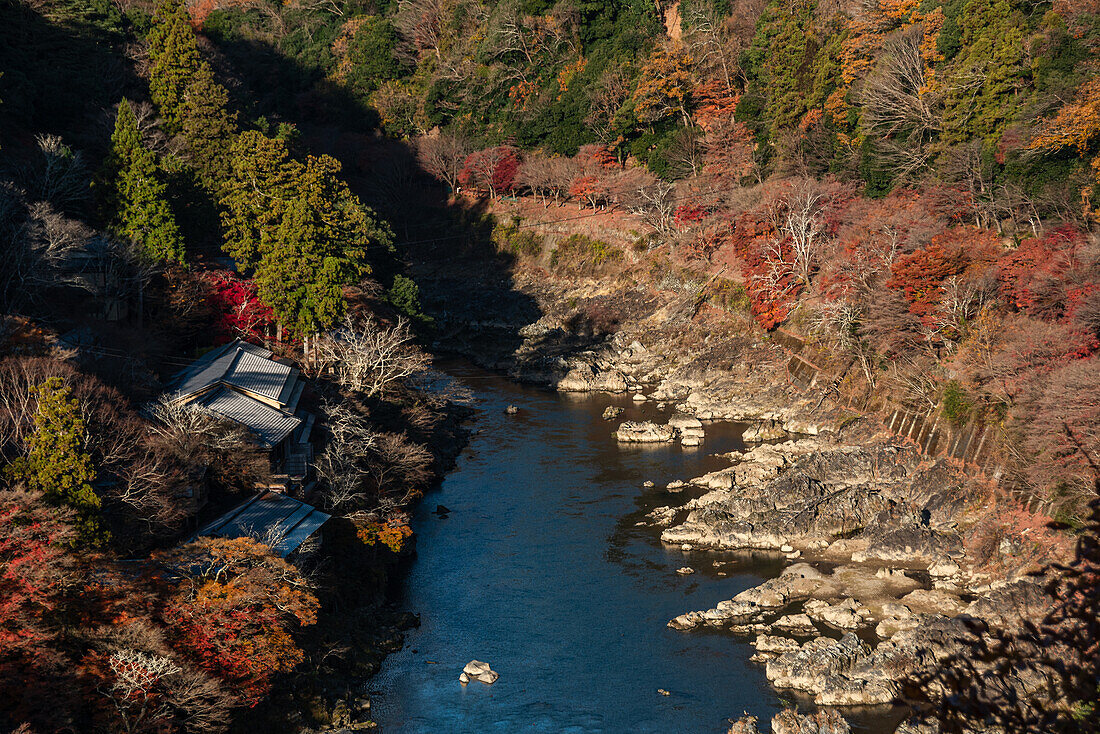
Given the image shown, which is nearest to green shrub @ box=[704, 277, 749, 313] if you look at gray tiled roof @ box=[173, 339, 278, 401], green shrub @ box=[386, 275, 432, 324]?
green shrub @ box=[386, 275, 432, 324]

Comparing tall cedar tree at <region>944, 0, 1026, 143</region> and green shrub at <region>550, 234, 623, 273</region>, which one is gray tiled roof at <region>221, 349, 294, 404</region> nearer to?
green shrub at <region>550, 234, 623, 273</region>

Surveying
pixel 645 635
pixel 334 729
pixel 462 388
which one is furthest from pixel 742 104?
pixel 334 729

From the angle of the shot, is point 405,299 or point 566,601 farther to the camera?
point 405,299

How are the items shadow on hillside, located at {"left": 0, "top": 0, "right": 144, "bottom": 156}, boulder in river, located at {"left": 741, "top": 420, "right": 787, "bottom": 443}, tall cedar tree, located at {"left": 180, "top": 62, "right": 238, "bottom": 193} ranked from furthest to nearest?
tall cedar tree, located at {"left": 180, "top": 62, "right": 238, "bottom": 193}
shadow on hillside, located at {"left": 0, "top": 0, "right": 144, "bottom": 156}
boulder in river, located at {"left": 741, "top": 420, "right": 787, "bottom": 443}

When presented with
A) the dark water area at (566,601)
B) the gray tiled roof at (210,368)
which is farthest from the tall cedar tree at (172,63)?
the dark water area at (566,601)

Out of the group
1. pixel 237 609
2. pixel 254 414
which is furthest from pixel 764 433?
pixel 237 609

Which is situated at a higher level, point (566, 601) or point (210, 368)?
point (210, 368)

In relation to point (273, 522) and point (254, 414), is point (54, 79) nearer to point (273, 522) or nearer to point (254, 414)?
point (254, 414)
